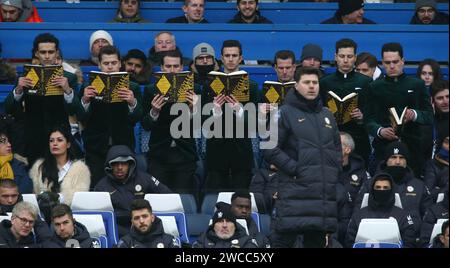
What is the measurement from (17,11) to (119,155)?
10.2 ft

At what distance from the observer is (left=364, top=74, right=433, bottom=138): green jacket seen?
1409 cm

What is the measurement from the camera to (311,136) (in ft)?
39.8

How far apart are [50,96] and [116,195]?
114cm

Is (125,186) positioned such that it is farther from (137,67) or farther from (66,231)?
(137,67)

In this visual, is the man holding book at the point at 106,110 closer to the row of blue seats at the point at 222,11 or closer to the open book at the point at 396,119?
the open book at the point at 396,119

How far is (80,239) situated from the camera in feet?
42.1

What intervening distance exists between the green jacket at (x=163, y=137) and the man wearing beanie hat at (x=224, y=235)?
144cm

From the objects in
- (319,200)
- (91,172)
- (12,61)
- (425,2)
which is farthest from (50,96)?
(425,2)

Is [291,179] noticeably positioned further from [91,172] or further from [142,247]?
[91,172]

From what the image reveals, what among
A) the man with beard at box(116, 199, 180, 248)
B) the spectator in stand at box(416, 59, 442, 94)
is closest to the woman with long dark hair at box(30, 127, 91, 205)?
the man with beard at box(116, 199, 180, 248)

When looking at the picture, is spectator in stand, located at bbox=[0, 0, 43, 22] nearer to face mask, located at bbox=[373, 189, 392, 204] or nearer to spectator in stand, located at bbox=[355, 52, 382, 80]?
spectator in stand, located at bbox=[355, 52, 382, 80]

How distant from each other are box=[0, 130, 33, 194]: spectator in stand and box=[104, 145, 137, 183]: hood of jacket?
772 mm

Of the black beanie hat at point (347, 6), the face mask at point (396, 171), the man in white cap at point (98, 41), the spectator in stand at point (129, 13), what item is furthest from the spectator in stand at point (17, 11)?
the face mask at point (396, 171)

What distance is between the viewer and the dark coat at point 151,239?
12766 mm
